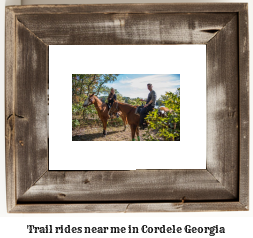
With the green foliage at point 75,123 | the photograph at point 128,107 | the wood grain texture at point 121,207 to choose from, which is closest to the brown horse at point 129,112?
the photograph at point 128,107

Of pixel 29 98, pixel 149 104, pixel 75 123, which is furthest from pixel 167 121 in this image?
pixel 29 98

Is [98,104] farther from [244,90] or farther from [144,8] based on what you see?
[244,90]

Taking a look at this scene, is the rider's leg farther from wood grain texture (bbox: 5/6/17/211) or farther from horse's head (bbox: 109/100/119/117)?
wood grain texture (bbox: 5/6/17/211)

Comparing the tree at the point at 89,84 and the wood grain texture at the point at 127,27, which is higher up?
the wood grain texture at the point at 127,27

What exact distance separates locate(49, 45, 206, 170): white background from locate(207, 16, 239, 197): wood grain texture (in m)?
0.02

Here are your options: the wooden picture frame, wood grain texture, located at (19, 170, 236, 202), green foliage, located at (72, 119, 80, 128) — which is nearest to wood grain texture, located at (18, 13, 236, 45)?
the wooden picture frame

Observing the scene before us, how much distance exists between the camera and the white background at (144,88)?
564mm

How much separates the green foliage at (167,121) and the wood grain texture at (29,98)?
0.32 meters

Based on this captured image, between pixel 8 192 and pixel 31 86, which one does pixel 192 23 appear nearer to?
pixel 31 86

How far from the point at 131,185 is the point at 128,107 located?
0.23m

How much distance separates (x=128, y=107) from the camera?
58cm

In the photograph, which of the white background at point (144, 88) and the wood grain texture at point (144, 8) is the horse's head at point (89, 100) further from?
the wood grain texture at point (144, 8)
